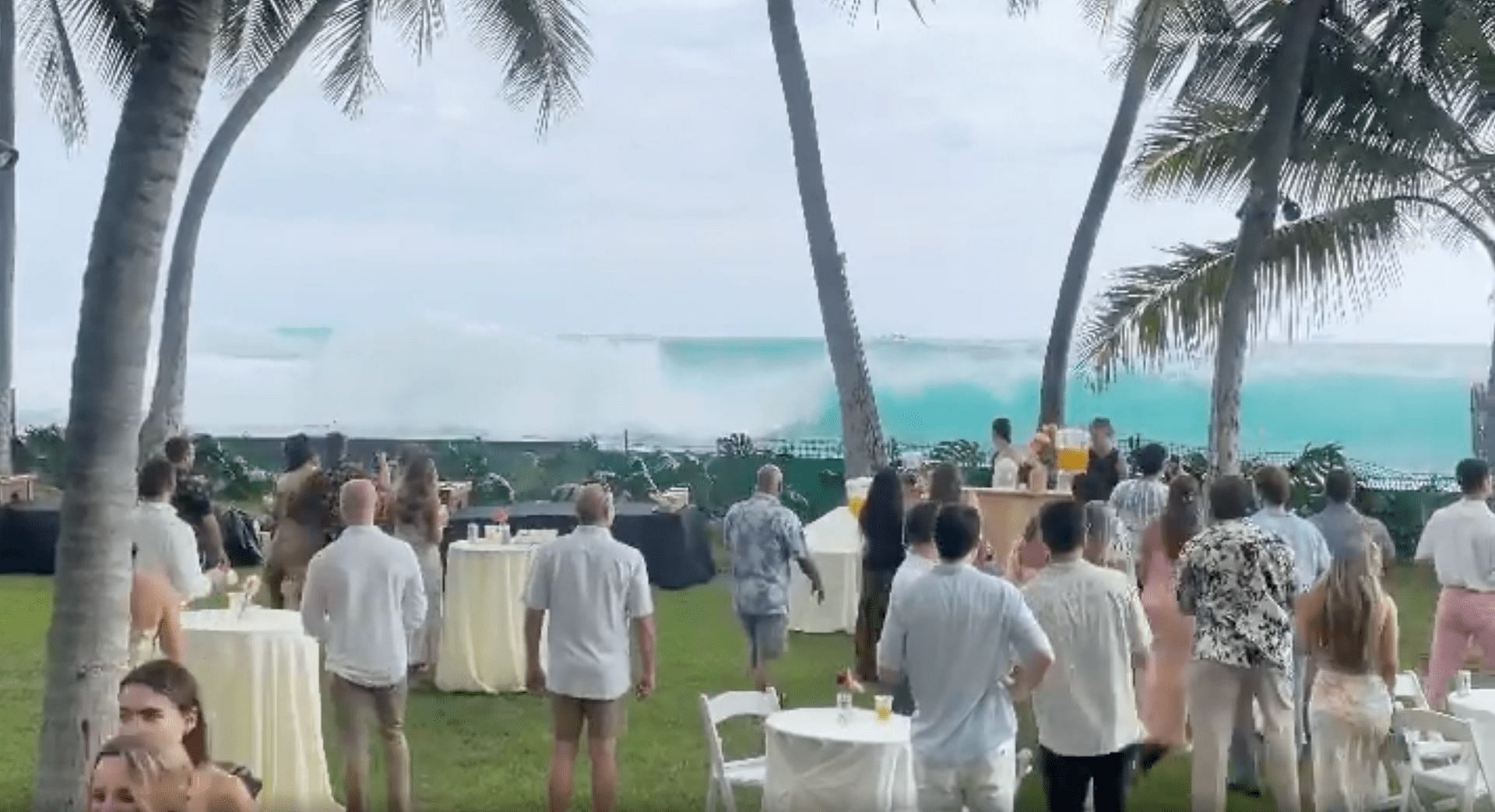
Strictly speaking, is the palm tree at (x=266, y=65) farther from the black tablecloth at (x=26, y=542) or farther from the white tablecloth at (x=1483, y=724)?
the white tablecloth at (x=1483, y=724)

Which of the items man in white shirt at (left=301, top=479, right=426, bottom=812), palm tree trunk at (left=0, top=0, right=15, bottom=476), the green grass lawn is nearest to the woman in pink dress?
the green grass lawn

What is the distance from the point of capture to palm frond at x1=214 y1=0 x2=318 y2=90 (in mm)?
16156

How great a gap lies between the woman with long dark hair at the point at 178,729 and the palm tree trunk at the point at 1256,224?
11.1m

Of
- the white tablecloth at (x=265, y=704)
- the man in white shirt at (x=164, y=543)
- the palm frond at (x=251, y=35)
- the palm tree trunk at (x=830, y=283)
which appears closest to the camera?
the white tablecloth at (x=265, y=704)

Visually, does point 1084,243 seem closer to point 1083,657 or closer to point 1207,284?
point 1207,284

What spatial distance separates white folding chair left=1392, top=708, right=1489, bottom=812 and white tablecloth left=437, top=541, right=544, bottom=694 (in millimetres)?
5112

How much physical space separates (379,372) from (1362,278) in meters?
42.9

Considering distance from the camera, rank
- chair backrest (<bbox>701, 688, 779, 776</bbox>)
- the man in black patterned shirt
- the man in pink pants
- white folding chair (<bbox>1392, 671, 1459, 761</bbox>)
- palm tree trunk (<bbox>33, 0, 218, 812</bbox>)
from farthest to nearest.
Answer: the man in pink pants
white folding chair (<bbox>1392, 671, 1459, 761</bbox>)
chair backrest (<bbox>701, 688, 779, 776</bbox>)
the man in black patterned shirt
palm tree trunk (<bbox>33, 0, 218, 812</bbox>)

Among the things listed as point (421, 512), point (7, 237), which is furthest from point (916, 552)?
point (7, 237)

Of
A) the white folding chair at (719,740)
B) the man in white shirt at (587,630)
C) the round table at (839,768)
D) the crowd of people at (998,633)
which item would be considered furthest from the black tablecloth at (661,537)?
the round table at (839,768)

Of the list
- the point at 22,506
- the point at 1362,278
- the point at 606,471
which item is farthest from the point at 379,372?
the point at 1362,278

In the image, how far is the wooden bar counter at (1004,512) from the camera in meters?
12.3

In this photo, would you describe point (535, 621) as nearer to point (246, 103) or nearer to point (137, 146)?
point (137, 146)

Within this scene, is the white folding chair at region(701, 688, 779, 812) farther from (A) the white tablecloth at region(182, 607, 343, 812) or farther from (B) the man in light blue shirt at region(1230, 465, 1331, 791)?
(B) the man in light blue shirt at region(1230, 465, 1331, 791)
